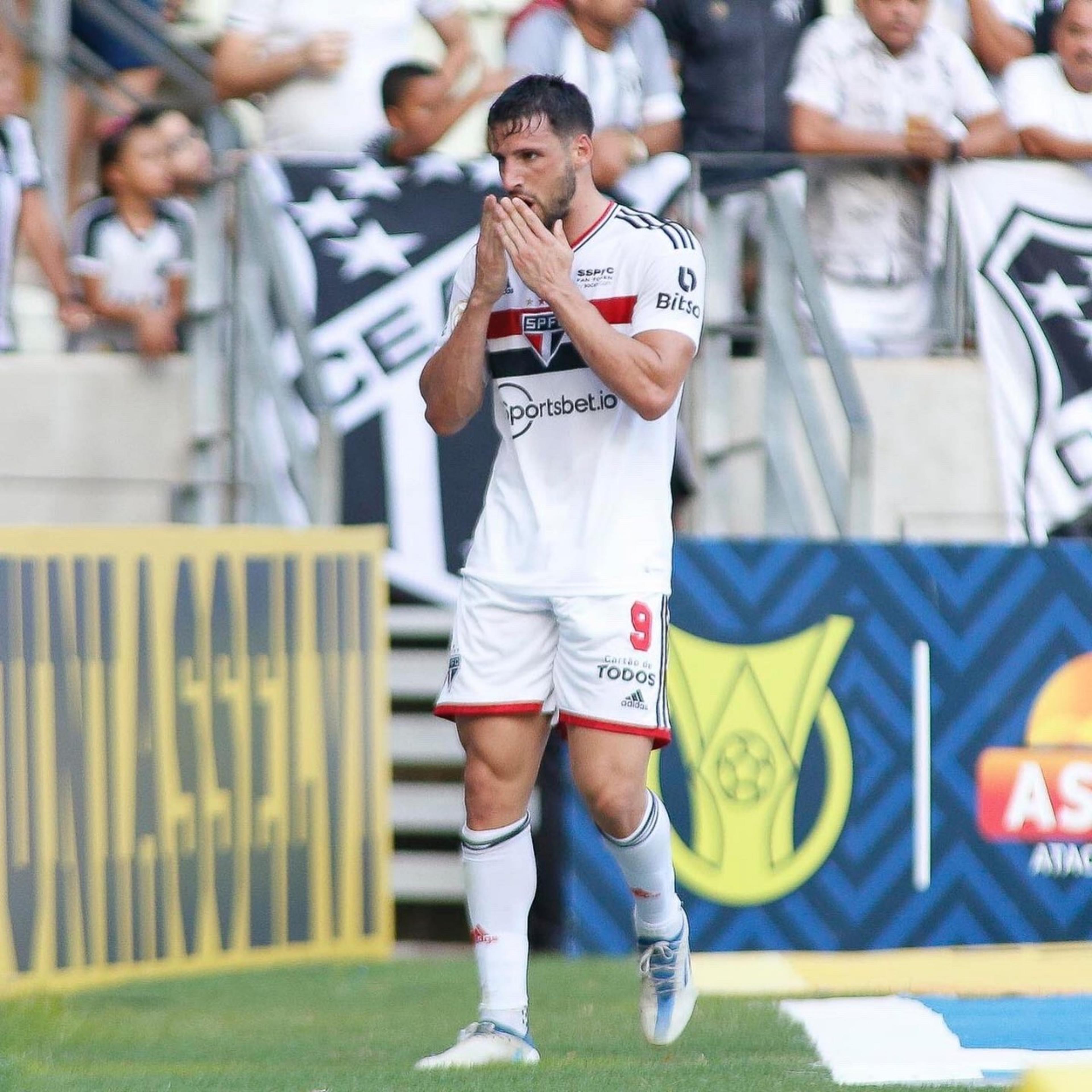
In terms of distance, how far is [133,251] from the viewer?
8320 mm

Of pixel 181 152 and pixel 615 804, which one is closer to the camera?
pixel 615 804

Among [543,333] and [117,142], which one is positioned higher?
[117,142]

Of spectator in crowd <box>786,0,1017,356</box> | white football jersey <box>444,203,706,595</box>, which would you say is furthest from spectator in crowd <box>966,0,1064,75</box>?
white football jersey <box>444,203,706,595</box>

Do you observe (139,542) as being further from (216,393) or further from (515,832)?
(515,832)

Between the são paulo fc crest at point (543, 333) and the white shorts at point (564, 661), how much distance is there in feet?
1.77

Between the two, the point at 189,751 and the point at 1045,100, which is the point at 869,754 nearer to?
the point at 189,751

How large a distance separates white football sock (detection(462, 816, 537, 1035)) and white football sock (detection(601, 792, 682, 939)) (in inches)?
8.3

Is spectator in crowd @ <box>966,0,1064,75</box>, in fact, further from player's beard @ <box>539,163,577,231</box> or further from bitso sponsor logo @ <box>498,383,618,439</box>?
bitso sponsor logo @ <box>498,383,618,439</box>

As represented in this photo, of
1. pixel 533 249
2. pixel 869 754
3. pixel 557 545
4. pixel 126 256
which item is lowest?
pixel 869 754

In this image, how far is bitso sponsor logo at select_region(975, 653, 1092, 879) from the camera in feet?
25.3

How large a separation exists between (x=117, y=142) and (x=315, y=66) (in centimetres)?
95

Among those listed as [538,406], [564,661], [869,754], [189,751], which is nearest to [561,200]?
[538,406]

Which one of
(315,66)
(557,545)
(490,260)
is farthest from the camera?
(315,66)

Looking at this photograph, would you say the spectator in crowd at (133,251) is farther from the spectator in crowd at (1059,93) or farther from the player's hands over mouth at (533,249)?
the player's hands over mouth at (533,249)
